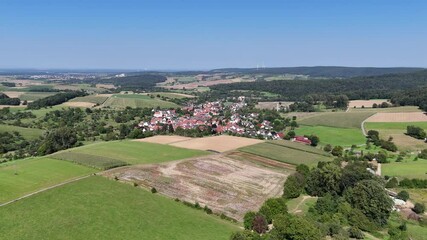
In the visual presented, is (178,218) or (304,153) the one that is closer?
(178,218)

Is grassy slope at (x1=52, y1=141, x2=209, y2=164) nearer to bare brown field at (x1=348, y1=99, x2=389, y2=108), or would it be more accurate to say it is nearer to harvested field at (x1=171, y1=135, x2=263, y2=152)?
harvested field at (x1=171, y1=135, x2=263, y2=152)

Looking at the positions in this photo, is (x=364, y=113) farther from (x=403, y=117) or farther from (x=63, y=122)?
(x=63, y=122)

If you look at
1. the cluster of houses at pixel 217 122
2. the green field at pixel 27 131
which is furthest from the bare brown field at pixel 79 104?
the green field at pixel 27 131

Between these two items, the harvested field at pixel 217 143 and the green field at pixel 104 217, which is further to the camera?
the harvested field at pixel 217 143

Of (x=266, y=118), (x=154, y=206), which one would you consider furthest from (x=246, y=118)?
(x=154, y=206)

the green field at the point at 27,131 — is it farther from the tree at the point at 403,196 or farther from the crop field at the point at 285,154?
the tree at the point at 403,196

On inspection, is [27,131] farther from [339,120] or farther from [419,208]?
[419,208]

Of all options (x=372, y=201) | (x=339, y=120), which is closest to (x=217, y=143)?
(x=372, y=201)
